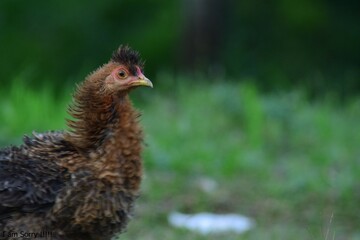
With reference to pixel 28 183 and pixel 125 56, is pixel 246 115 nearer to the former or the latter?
pixel 125 56

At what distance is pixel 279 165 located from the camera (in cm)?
946

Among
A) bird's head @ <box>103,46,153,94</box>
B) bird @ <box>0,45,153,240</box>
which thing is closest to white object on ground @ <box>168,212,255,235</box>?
bird @ <box>0,45,153,240</box>

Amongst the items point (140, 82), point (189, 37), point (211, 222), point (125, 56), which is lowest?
point (140, 82)

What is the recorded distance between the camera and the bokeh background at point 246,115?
836 cm

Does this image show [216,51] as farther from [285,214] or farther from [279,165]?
[285,214]

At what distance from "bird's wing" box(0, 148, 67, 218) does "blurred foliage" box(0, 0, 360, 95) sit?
10191 millimetres

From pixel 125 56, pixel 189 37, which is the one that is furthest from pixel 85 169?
pixel 189 37

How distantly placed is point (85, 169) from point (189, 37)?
35.5ft

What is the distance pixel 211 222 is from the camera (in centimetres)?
795

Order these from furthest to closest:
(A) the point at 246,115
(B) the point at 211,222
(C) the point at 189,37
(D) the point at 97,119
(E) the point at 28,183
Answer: (C) the point at 189,37, (A) the point at 246,115, (B) the point at 211,222, (D) the point at 97,119, (E) the point at 28,183

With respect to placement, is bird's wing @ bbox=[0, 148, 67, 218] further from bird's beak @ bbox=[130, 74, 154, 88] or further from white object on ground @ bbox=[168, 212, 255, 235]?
white object on ground @ bbox=[168, 212, 255, 235]

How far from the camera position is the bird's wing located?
567cm

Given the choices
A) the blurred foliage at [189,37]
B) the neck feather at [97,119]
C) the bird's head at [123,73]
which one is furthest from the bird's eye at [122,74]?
the blurred foliage at [189,37]

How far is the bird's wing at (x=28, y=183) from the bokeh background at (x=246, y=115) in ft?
5.38
